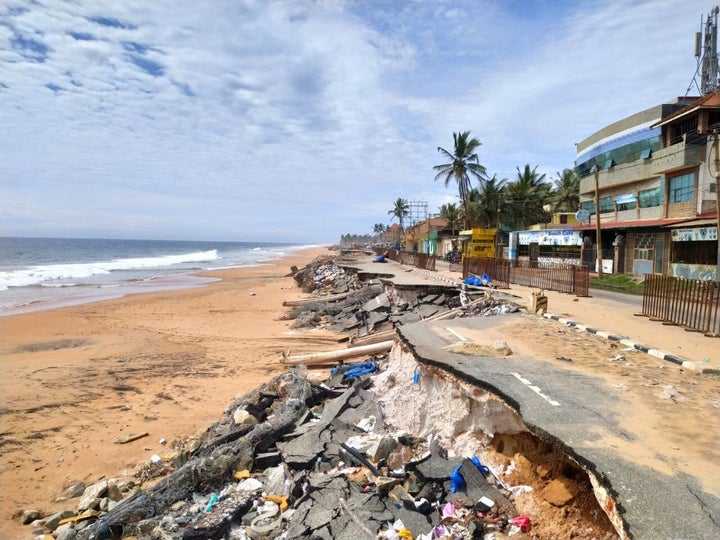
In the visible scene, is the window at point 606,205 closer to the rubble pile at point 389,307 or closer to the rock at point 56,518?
the rubble pile at point 389,307

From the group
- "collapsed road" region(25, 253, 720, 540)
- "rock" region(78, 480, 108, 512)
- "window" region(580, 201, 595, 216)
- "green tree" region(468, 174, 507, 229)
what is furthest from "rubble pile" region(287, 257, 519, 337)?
"green tree" region(468, 174, 507, 229)

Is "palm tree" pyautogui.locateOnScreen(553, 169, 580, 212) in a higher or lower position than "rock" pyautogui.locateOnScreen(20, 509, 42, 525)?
higher

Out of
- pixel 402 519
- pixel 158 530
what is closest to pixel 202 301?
pixel 158 530

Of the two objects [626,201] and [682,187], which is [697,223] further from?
[626,201]

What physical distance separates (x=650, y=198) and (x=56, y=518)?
99.4 feet

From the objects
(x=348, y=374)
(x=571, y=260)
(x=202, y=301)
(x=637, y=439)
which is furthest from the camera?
(x=571, y=260)

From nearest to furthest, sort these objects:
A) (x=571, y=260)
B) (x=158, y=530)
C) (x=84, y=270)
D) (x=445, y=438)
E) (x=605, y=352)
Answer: (x=158, y=530)
(x=445, y=438)
(x=605, y=352)
(x=571, y=260)
(x=84, y=270)

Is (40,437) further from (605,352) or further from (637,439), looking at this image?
(605,352)

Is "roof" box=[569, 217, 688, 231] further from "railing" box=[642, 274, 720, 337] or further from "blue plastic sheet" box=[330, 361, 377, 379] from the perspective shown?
"blue plastic sheet" box=[330, 361, 377, 379]

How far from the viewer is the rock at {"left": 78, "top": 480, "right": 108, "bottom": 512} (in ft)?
18.6

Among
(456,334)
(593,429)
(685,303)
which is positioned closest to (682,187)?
(685,303)

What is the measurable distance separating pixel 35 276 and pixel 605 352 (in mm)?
43475

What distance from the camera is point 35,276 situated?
36500mm

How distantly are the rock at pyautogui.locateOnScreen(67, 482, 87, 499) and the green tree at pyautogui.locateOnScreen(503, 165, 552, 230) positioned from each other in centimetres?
4369
